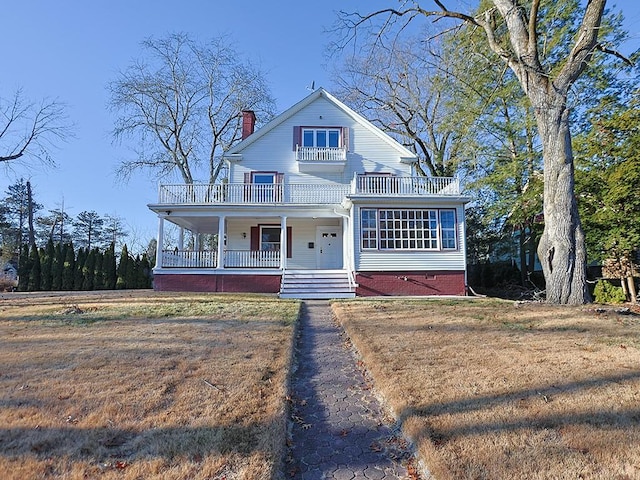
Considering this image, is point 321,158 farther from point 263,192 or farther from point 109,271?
point 109,271

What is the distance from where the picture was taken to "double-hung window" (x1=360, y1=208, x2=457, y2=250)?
13.9m

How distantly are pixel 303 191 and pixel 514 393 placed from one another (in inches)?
521

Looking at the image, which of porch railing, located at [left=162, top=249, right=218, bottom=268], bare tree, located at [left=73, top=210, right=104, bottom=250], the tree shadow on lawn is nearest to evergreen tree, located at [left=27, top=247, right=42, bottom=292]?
porch railing, located at [left=162, top=249, right=218, bottom=268]

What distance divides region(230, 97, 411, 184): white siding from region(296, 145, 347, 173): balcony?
0.52 metres

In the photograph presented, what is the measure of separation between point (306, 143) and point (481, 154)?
913cm

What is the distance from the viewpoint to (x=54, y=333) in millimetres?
6184

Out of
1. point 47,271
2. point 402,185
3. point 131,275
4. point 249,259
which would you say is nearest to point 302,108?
point 402,185

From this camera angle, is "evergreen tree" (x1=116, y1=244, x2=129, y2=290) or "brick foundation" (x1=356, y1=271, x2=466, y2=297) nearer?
"brick foundation" (x1=356, y1=271, x2=466, y2=297)

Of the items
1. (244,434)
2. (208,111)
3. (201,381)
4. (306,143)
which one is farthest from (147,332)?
→ (208,111)

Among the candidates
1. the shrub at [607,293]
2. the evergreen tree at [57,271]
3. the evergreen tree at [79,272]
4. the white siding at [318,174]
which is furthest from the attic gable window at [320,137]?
the evergreen tree at [57,271]

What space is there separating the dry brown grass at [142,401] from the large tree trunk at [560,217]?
7250 millimetres

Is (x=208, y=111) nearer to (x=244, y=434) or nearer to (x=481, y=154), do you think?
(x=481, y=154)

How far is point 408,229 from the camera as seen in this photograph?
46.3 feet

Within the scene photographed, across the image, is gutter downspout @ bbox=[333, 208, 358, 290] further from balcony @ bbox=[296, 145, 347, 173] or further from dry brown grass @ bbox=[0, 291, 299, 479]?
dry brown grass @ bbox=[0, 291, 299, 479]
